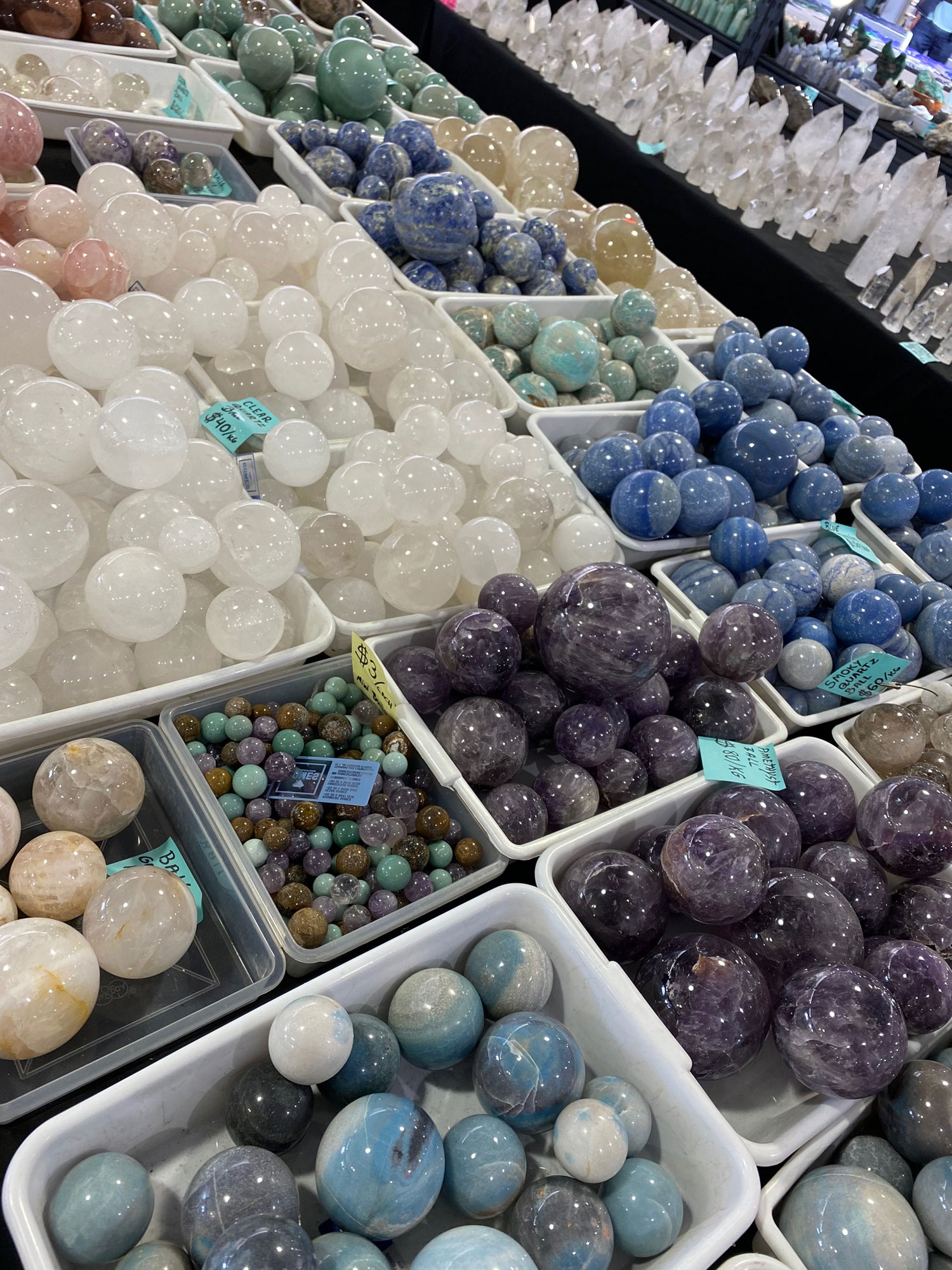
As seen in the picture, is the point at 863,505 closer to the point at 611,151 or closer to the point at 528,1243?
Answer: the point at 528,1243

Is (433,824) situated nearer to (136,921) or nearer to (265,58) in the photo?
(136,921)

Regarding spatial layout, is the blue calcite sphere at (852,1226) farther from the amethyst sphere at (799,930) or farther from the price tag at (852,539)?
the price tag at (852,539)

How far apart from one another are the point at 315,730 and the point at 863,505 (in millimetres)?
1304

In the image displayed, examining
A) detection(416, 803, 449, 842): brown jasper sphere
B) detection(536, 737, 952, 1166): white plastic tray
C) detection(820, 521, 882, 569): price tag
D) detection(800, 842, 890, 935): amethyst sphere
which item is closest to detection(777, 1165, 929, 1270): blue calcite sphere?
detection(536, 737, 952, 1166): white plastic tray

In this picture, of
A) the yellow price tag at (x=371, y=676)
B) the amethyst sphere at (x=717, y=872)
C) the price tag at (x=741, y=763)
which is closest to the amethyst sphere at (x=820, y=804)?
the price tag at (x=741, y=763)

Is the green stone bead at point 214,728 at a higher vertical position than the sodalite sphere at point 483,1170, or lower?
lower

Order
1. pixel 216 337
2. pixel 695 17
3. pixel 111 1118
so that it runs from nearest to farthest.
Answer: pixel 111 1118
pixel 216 337
pixel 695 17

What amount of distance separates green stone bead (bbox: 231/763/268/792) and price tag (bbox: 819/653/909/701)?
926 mm

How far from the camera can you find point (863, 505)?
1.79 metres

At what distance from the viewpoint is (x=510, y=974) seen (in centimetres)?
88

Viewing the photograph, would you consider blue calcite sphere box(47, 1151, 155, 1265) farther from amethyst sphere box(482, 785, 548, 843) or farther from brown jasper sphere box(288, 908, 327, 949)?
amethyst sphere box(482, 785, 548, 843)

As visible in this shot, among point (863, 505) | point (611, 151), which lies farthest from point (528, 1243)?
point (611, 151)

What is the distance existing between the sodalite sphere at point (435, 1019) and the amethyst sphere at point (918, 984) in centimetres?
46

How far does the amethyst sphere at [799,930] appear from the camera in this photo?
3.08 feet
